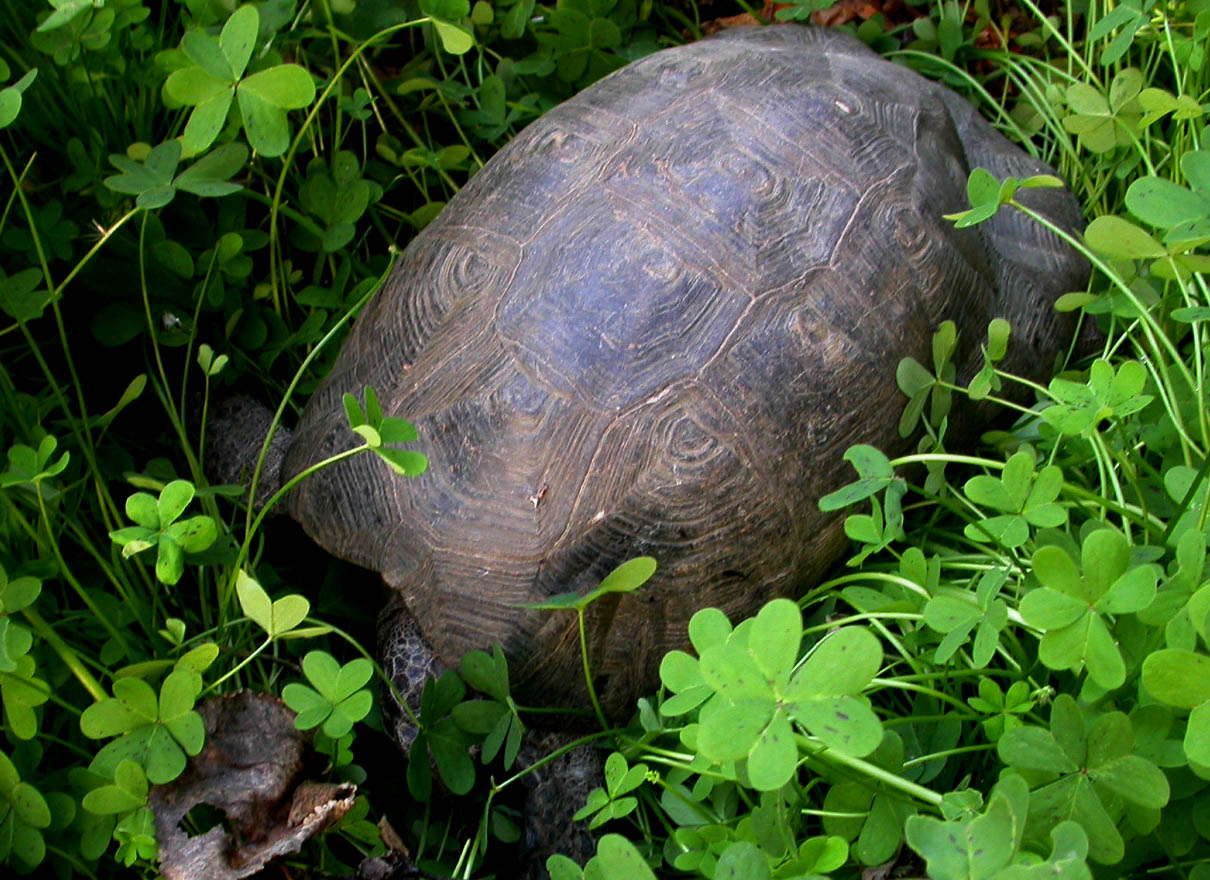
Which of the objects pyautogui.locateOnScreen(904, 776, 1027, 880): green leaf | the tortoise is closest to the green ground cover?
pyautogui.locateOnScreen(904, 776, 1027, 880): green leaf

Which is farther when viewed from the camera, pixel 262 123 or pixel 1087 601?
pixel 262 123

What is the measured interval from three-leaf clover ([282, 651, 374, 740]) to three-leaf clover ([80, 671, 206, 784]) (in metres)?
0.14

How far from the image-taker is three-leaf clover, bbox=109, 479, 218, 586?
1584 mm

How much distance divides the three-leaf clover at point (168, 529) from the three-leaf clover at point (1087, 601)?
1.15 metres

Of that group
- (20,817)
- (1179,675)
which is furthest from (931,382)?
(20,817)

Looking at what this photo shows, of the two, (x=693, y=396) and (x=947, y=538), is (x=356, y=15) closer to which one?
(x=693, y=396)

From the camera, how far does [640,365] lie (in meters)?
1.89

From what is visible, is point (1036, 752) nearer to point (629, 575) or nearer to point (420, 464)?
point (629, 575)

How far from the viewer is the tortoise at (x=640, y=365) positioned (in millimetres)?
1891

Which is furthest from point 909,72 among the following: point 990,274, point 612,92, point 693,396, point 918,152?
point 693,396

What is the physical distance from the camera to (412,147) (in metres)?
2.86

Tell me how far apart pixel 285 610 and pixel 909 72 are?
6.37 ft

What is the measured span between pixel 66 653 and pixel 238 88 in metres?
0.96

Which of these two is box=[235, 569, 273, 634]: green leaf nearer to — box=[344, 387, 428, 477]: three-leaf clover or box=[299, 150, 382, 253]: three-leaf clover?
box=[344, 387, 428, 477]: three-leaf clover
